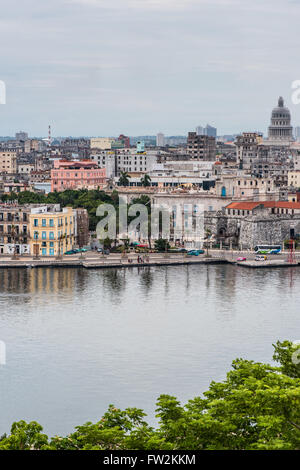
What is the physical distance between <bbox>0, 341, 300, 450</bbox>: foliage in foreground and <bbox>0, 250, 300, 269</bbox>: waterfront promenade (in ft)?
51.0

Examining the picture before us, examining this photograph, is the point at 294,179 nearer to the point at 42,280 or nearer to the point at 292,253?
the point at 292,253

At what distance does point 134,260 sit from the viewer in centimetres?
2662

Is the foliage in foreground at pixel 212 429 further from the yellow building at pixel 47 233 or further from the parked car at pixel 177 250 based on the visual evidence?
the parked car at pixel 177 250

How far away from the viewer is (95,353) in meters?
15.8

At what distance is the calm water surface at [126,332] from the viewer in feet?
44.2

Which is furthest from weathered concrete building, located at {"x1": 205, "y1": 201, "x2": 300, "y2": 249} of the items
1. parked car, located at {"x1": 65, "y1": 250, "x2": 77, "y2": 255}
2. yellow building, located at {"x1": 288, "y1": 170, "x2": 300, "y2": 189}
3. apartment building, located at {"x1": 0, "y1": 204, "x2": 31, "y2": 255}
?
yellow building, located at {"x1": 288, "y1": 170, "x2": 300, "y2": 189}

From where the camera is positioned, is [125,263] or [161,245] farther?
[161,245]

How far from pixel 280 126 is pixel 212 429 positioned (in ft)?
208

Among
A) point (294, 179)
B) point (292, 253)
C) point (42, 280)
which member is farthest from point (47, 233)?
point (294, 179)

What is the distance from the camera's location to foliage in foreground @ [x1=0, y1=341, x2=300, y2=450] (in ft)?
30.9

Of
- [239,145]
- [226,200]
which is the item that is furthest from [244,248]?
[239,145]

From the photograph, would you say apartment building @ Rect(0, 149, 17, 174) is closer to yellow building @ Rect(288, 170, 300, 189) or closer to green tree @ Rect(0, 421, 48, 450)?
yellow building @ Rect(288, 170, 300, 189)

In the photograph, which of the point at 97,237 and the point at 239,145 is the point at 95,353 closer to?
the point at 97,237
